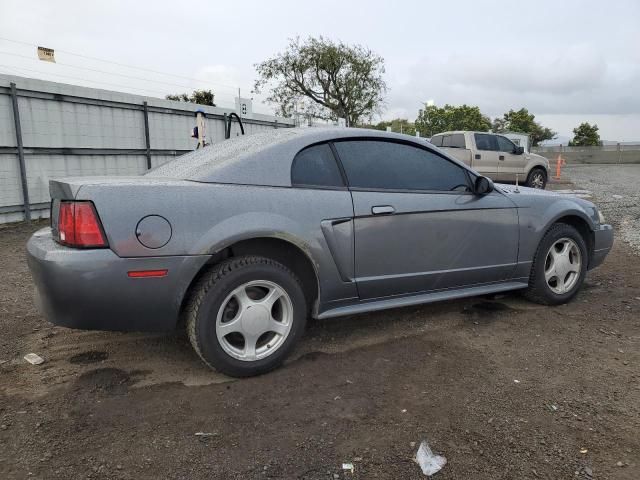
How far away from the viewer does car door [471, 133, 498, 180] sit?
43.2ft

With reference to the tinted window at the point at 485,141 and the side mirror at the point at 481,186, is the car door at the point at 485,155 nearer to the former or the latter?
A: the tinted window at the point at 485,141

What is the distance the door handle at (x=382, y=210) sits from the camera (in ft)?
10.3

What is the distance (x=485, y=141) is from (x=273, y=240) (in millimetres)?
11758

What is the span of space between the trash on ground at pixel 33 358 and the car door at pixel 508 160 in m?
12.6

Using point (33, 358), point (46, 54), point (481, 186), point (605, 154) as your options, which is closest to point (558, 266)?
point (481, 186)

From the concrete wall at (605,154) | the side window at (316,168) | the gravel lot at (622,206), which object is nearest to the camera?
the side window at (316,168)

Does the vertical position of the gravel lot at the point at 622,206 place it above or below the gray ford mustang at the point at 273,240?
below

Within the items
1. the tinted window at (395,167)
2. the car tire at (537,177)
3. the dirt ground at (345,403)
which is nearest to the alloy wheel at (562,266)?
the dirt ground at (345,403)

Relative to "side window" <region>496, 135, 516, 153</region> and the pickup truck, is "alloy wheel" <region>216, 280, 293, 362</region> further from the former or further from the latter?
"side window" <region>496, 135, 516, 153</region>

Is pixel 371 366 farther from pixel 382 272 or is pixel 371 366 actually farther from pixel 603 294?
pixel 603 294

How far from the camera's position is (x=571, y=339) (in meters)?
3.44

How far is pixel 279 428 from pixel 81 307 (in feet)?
3.92

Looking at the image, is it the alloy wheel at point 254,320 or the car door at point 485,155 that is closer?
the alloy wheel at point 254,320

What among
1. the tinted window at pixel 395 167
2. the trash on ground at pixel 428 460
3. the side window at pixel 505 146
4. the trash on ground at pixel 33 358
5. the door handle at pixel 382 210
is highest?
the side window at pixel 505 146
